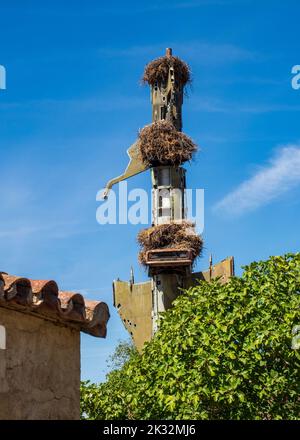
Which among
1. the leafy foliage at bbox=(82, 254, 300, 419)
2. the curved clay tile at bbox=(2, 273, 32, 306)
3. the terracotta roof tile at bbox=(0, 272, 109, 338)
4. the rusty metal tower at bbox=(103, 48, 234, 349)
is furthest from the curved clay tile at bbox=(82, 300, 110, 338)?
the rusty metal tower at bbox=(103, 48, 234, 349)

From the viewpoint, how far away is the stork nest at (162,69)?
31844 millimetres

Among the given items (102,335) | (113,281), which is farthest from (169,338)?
(113,281)

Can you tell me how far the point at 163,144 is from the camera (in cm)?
3028

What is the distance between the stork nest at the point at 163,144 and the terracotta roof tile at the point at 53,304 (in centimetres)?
2244

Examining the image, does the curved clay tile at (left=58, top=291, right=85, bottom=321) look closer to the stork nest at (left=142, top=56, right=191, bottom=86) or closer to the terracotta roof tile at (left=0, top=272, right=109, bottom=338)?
the terracotta roof tile at (left=0, top=272, right=109, bottom=338)

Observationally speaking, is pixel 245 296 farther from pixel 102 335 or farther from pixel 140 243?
pixel 140 243

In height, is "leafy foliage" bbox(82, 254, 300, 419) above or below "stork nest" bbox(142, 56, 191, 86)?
below

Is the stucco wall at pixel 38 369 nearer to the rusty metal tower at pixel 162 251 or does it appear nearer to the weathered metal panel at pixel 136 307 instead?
the rusty metal tower at pixel 162 251

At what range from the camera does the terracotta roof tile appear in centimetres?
672

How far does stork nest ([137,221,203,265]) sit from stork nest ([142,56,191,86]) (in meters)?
6.25

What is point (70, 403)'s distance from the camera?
7715 mm

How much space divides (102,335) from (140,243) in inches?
847

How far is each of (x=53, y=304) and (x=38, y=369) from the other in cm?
59

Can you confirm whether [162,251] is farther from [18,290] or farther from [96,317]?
[18,290]
